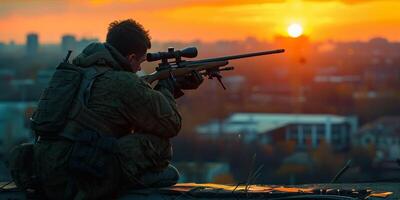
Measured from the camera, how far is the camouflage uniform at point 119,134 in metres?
5.63

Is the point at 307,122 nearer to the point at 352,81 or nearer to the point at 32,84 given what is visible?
the point at 32,84

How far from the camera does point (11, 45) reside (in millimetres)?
34344

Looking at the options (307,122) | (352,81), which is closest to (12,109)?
(307,122)

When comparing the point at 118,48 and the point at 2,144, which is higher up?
the point at 118,48

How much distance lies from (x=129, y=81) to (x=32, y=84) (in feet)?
94.7

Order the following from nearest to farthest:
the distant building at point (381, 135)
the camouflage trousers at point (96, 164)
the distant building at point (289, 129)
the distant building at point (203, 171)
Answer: the camouflage trousers at point (96, 164), the distant building at point (203, 171), the distant building at point (289, 129), the distant building at point (381, 135)

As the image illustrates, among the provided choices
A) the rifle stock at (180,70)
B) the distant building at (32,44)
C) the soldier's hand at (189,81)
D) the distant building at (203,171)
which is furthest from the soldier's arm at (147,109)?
the distant building at (32,44)

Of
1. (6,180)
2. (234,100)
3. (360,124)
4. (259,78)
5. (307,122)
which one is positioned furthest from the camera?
(259,78)

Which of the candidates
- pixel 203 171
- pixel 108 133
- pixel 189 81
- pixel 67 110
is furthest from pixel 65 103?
pixel 203 171

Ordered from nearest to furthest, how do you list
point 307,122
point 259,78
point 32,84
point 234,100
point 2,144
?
point 2,144 < point 32,84 < point 307,122 < point 234,100 < point 259,78

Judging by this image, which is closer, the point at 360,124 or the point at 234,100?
the point at 360,124

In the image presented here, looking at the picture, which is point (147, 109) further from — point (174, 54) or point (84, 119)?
point (174, 54)

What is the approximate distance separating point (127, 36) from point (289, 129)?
3066cm

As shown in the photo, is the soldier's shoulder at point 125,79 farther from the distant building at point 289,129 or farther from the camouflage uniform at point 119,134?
the distant building at point 289,129
